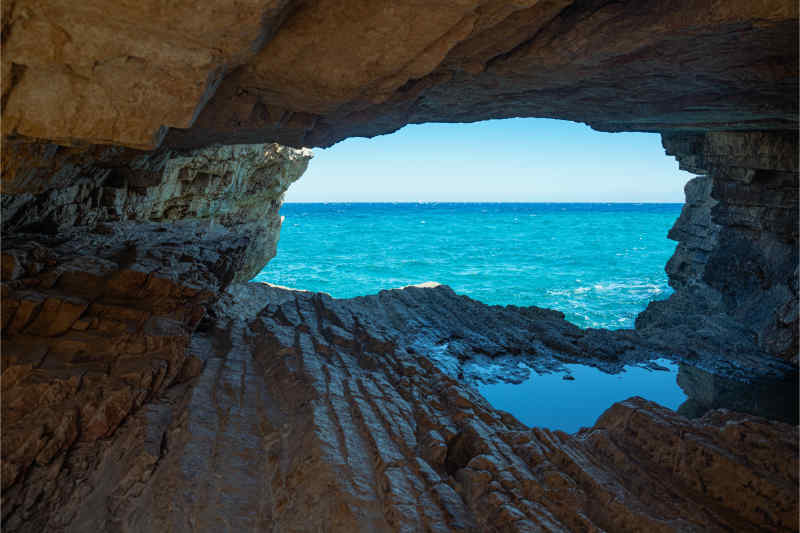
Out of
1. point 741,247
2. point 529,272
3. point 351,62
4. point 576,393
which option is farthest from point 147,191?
point 529,272

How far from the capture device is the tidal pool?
7.43 meters

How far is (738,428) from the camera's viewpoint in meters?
4.82

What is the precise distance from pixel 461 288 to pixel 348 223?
4447 cm

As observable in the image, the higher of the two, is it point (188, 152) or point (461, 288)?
point (188, 152)

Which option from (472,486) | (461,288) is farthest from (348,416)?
(461,288)

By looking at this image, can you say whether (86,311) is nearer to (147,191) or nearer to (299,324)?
(299,324)

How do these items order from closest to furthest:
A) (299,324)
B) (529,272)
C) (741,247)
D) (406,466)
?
(406,466) < (299,324) < (741,247) < (529,272)

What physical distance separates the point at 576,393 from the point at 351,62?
23.2 ft

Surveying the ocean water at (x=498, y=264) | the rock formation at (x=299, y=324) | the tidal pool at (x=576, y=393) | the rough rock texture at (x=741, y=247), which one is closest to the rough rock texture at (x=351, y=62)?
the rock formation at (x=299, y=324)

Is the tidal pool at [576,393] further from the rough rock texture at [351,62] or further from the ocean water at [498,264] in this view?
the ocean water at [498,264]

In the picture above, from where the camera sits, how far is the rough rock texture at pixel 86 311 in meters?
4.75

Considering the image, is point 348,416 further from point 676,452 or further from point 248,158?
Result: point 248,158

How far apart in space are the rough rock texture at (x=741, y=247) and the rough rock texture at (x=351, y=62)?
2959mm

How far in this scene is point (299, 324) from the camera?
29.3 feet
